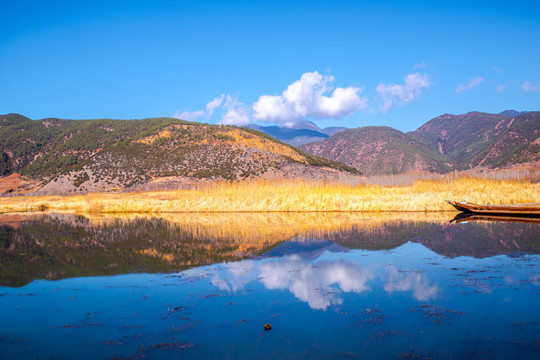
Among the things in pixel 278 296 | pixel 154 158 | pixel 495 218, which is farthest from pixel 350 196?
pixel 154 158

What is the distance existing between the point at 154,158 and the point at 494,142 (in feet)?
330

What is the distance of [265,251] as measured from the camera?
14172 mm

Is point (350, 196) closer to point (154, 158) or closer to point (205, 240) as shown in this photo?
point (205, 240)

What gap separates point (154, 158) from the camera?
254 feet

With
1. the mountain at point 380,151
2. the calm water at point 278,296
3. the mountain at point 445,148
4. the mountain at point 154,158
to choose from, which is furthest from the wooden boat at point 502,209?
the mountain at point 380,151

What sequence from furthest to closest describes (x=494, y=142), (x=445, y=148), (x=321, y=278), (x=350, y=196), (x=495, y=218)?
(x=445, y=148) < (x=494, y=142) < (x=350, y=196) < (x=495, y=218) < (x=321, y=278)

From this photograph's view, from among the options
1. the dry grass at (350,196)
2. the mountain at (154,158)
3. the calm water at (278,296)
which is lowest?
the calm water at (278,296)

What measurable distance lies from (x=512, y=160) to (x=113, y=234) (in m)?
95.4

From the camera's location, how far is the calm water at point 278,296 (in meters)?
6.27

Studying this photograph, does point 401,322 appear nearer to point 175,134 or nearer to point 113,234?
point 113,234

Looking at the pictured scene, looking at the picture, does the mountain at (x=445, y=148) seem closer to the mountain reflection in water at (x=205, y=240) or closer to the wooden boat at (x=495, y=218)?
the wooden boat at (x=495, y=218)

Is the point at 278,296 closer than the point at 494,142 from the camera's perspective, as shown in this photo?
Yes

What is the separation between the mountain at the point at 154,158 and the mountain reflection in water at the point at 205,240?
41.8 m

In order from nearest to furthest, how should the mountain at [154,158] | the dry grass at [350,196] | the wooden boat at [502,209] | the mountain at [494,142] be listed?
the wooden boat at [502,209] < the dry grass at [350,196] < the mountain at [154,158] < the mountain at [494,142]
